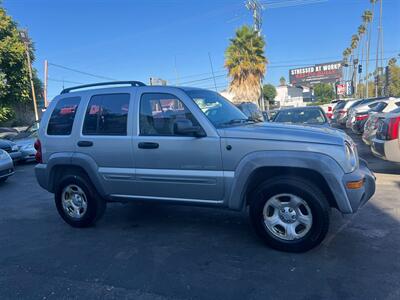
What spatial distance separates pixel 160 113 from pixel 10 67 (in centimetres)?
1894

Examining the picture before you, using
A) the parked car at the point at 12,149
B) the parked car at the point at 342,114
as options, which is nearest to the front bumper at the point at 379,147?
the parked car at the point at 12,149

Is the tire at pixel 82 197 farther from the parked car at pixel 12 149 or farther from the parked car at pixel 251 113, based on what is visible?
the parked car at pixel 12 149

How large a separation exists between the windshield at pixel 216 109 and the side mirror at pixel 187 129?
0.71 feet

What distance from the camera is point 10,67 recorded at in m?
20.1

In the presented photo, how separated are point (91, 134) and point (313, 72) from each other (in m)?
101

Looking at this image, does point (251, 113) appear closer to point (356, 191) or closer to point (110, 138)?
point (110, 138)

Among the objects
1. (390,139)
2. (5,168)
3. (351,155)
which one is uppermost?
(351,155)

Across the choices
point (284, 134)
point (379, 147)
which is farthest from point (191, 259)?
point (379, 147)

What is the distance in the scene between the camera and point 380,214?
16.9 feet

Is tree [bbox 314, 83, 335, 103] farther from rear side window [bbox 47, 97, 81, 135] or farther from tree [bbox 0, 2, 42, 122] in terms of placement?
rear side window [bbox 47, 97, 81, 135]

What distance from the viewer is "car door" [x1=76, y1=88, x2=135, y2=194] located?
15.5ft

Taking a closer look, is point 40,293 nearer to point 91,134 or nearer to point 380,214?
point 91,134

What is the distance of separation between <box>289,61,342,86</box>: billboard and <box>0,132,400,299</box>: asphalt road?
3761 inches

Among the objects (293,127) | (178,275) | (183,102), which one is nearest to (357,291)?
(178,275)
